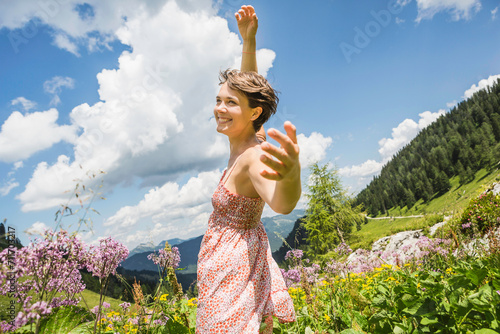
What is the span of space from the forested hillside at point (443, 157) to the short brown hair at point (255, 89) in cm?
11337

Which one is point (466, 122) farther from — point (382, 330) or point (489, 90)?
point (382, 330)

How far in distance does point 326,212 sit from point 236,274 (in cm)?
2793

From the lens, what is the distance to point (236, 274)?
6.27 ft

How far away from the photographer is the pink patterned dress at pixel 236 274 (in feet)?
5.98

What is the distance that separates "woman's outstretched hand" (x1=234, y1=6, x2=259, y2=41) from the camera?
10.1 feet

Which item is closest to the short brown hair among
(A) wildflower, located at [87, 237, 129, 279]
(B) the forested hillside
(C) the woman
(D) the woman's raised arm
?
(C) the woman

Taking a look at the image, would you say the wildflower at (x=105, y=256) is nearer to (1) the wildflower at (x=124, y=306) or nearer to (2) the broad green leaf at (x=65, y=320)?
(2) the broad green leaf at (x=65, y=320)

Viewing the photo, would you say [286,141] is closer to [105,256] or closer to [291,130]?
[291,130]

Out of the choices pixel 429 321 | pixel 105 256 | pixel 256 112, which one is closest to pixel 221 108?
pixel 256 112

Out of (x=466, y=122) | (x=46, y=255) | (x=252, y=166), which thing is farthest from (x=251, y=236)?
(x=466, y=122)

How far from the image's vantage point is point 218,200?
2.12m

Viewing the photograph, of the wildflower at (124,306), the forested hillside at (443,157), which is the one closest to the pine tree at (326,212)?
the wildflower at (124,306)

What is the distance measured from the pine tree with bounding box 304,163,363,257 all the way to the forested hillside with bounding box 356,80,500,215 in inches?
3422

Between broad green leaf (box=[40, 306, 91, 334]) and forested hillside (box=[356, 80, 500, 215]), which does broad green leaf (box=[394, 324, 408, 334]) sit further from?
forested hillside (box=[356, 80, 500, 215])
